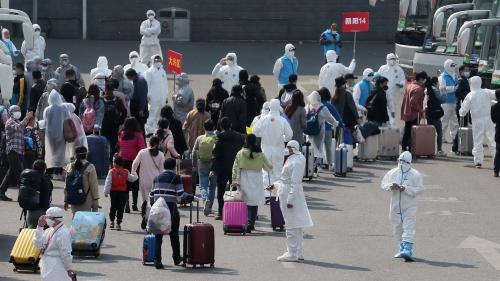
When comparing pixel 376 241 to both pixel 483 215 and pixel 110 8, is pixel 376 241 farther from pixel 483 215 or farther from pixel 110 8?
pixel 110 8

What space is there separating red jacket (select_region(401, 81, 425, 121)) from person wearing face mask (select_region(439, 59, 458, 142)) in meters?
1.51

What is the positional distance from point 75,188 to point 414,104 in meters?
10.6

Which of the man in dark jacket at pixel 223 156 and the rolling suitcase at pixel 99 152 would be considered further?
the rolling suitcase at pixel 99 152

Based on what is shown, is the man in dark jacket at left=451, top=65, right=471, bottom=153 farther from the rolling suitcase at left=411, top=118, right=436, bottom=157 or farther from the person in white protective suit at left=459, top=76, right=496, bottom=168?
the person in white protective suit at left=459, top=76, right=496, bottom=168

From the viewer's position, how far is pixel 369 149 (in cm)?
3112

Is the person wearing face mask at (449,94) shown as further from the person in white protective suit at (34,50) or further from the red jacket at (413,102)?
the person in white protective suit at (34,50)

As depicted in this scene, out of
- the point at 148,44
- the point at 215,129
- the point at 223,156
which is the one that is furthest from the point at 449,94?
the point at 223,156

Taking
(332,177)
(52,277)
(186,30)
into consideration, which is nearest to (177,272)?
(52,277)

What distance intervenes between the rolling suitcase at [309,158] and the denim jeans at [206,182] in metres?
2.91

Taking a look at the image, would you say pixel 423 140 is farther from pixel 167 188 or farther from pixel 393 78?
pixel 167 188

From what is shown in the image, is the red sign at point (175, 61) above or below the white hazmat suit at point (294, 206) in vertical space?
above

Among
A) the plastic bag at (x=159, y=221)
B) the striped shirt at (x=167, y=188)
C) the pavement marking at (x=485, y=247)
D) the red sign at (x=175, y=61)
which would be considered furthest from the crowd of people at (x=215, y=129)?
the pavement marking at (x=485, y=247)

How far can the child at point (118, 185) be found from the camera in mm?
23484

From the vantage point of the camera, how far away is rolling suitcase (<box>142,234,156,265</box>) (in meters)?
21.3
